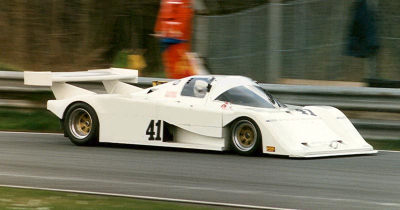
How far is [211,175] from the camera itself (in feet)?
31.8

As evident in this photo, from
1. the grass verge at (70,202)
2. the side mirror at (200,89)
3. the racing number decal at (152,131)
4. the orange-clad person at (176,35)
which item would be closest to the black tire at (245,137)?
the side mirror at (200,89)

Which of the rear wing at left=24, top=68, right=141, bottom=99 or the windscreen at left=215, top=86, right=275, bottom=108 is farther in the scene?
the rear wing at left=24, top=68, right=141, bottom=99

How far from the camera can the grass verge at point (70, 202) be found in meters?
7.71

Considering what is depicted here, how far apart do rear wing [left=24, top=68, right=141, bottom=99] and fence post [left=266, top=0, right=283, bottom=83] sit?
96.3 inches

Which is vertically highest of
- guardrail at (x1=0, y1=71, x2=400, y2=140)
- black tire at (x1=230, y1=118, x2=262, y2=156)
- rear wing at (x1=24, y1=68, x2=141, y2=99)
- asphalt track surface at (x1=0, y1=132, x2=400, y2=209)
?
rear wing at (x1=24, y1=68, x2=141, y2=99)

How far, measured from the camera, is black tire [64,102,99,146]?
12234 millimetres

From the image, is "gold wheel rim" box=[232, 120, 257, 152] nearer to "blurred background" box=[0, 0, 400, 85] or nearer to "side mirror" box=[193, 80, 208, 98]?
"side mirror" box=[193, 80, 208, 98]

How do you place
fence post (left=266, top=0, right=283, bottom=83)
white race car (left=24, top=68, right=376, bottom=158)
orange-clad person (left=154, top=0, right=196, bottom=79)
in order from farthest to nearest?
orange-clad person (left=154, top=0, right=196, bottom=79)
fence post (left=266, top=0, right=283, bottom=83)
white race car (left=24, top=68, right=376, bottom=158)

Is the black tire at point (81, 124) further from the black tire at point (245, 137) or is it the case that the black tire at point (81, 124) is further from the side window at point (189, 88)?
the black tire at point (245, 137)

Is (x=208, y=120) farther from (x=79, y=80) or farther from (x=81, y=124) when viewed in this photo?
(x=79, y=80)

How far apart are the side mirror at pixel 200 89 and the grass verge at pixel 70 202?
3.63 m

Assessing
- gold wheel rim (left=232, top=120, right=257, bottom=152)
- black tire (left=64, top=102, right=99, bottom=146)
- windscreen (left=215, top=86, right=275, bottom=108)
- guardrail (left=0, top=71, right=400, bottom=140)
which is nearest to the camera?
gold wheel rim (left=232, top=120, right=257, bottom=152)

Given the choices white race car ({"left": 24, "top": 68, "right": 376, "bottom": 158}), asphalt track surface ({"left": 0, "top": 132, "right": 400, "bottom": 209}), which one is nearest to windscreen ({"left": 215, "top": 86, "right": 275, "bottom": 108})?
white race car ({"left": 24, "top": 68, "right": 376, "bottom": 158})

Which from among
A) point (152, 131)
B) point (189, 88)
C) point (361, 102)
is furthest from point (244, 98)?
point (361, 102)
